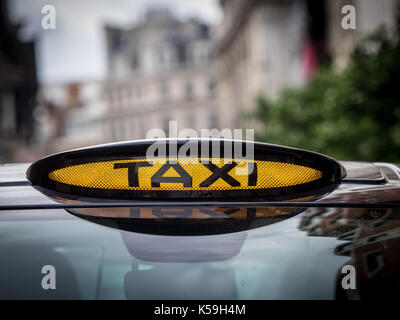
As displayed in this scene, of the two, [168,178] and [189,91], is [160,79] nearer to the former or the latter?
[189,91]

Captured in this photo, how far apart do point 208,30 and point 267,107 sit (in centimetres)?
6589

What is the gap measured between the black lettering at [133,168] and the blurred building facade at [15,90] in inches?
1351

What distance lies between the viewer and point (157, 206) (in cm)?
153

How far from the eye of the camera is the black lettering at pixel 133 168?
1.57 m

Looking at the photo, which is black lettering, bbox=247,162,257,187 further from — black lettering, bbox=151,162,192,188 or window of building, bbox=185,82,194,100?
window of building, bbox=185,82,194,100

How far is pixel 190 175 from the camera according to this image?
5.13 feet

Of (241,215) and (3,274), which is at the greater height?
(241,215)

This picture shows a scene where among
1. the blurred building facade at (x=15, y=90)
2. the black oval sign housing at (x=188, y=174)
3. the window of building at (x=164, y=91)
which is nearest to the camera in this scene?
the black oval sign housing at (x=188, y=174)

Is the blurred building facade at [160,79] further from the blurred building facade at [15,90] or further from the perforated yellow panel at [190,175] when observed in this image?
the perforated yellow panel at [190,175]

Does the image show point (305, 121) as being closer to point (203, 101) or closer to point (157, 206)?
point (157, 206)

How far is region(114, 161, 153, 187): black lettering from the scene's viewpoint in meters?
1.57

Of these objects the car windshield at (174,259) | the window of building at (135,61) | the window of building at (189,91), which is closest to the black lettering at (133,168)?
the car windshield at (174,259)

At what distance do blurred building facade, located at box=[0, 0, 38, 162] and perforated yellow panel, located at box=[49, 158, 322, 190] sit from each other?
112 feet
